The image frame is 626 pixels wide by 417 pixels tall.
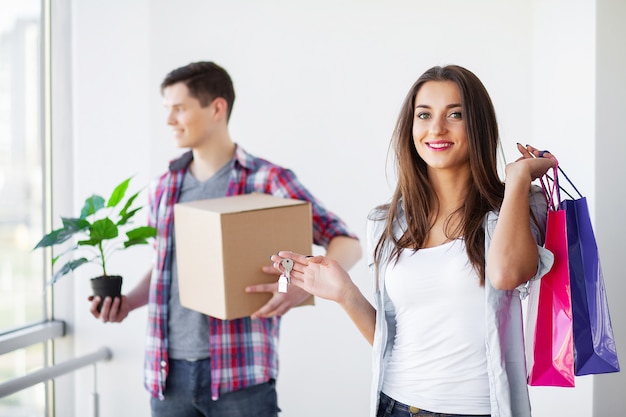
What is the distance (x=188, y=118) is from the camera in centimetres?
227

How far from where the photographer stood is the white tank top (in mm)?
1399

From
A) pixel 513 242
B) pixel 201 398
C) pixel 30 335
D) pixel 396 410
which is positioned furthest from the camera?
pixel 30 335

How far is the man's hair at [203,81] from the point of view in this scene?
2.30 metres

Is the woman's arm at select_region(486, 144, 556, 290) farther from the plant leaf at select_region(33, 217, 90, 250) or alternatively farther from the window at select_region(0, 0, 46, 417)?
the window at select_region(0, 0, 46, 417)

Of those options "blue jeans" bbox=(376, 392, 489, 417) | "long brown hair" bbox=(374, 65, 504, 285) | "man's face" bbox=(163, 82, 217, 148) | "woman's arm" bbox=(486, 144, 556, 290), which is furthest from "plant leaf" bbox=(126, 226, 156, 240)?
"woman's arm" bbox=(486, 144, 556, 290)

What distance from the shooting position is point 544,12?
2244mm

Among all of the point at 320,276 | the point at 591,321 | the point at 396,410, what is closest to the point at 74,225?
the point at 320,276

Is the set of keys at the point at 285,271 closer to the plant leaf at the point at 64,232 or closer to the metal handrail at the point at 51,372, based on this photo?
the plant leaf at the point at 64,232

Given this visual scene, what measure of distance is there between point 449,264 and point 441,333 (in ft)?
0.45

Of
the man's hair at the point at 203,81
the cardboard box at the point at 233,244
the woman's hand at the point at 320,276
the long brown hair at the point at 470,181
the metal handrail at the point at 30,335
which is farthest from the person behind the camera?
the metal handrail at the point at 30,335

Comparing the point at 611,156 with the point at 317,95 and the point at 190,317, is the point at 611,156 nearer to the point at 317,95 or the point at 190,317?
the point at 317,95

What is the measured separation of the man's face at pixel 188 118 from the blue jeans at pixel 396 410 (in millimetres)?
1081

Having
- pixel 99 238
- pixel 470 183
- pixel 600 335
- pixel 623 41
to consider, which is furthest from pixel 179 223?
pixel 623 41

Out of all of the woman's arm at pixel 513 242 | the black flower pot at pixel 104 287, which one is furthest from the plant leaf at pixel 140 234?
the woman's arm at pixel 513 242
